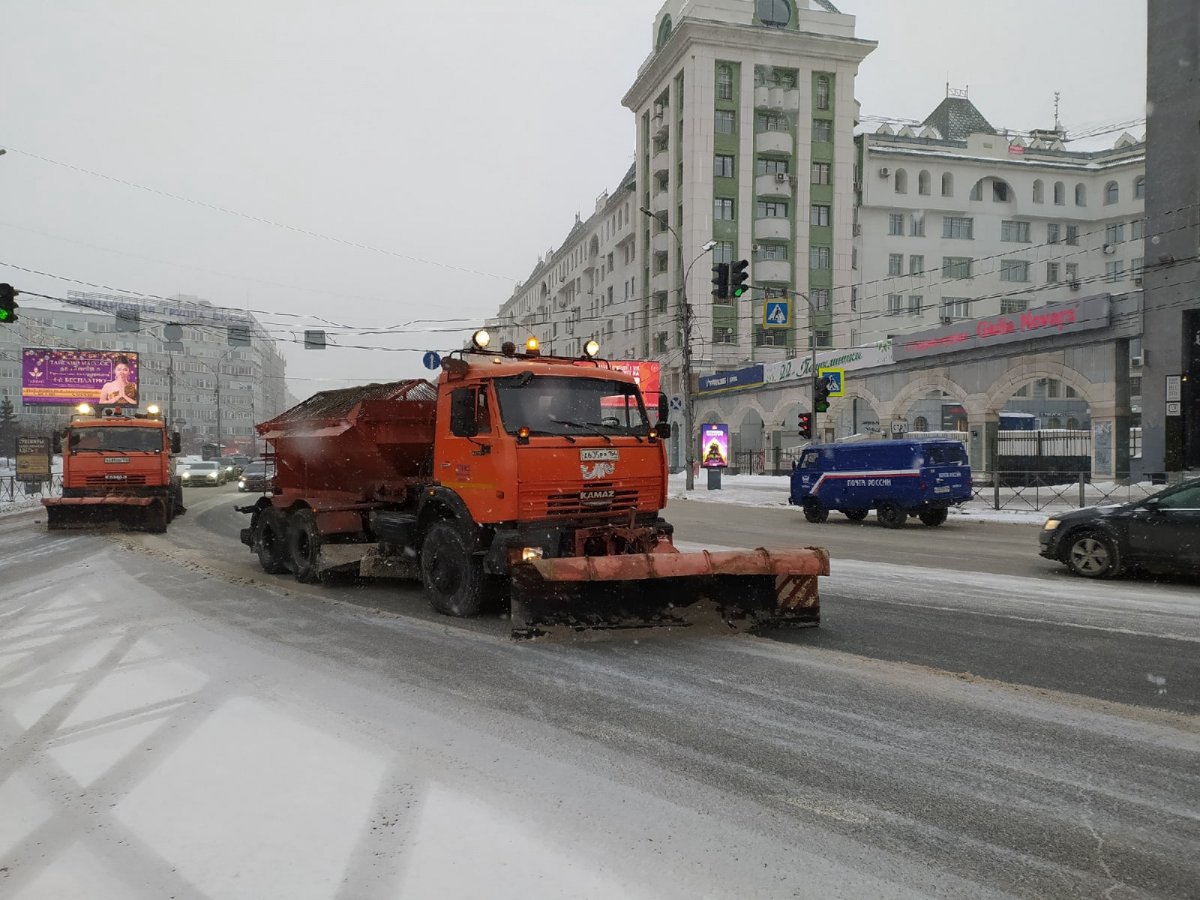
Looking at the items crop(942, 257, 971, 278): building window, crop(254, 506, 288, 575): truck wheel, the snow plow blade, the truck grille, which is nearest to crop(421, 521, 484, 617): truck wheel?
the truck grille

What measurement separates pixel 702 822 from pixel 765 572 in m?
3.88

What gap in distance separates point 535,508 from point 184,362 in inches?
5443

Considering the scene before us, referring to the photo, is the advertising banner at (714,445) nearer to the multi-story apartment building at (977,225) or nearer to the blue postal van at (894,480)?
the blue postal van at (894,480)

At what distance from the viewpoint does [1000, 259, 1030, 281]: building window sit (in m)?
66.6

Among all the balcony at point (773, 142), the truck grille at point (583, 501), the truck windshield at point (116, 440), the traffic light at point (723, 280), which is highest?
the balcony at point (773, 142)

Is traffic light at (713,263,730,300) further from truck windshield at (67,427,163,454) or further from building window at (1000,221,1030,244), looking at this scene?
building window at (1000,221,1030,244)

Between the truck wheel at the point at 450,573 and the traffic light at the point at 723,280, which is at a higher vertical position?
the traffic light at the point at 723,280

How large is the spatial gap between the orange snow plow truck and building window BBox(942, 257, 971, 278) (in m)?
62.4

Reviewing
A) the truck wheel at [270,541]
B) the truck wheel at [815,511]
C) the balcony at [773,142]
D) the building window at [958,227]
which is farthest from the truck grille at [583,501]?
the building window at [958,227]

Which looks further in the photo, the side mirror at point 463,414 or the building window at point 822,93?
the building window at point 822,93

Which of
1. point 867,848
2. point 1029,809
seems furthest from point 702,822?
point 1029,809

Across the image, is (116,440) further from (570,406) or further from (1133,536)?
(1133,536)

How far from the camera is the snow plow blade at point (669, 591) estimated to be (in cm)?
695

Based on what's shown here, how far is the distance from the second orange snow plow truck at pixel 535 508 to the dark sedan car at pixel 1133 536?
5.64 m
